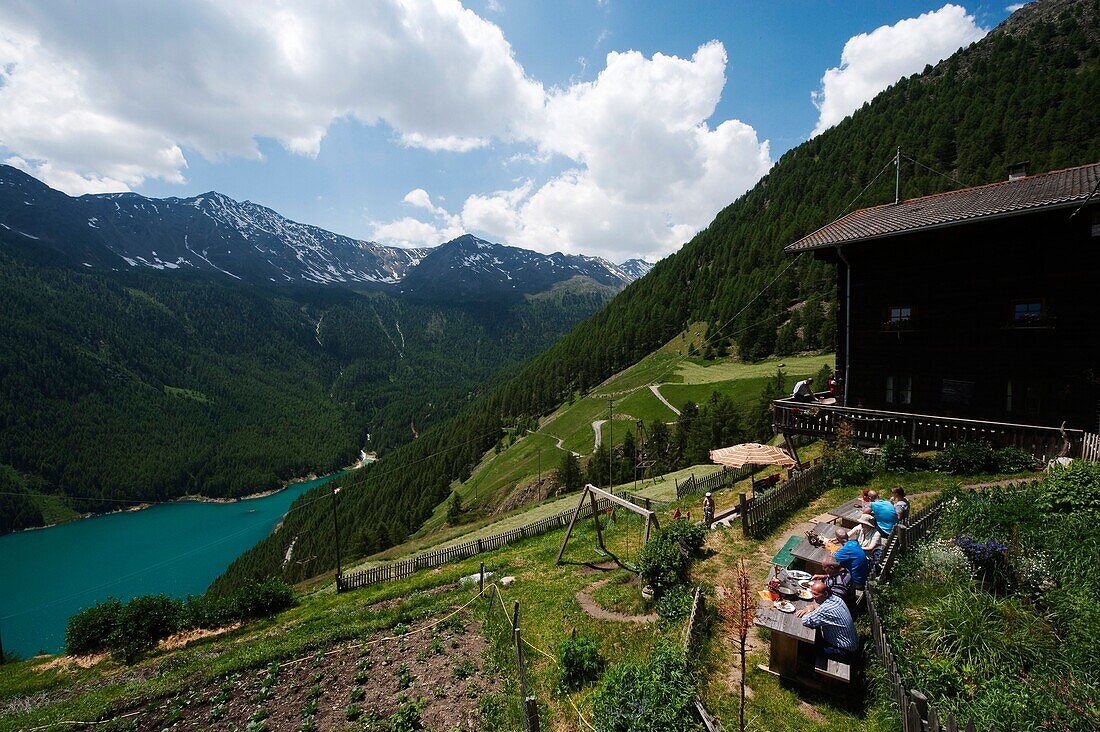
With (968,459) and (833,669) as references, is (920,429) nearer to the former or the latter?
(968,459)

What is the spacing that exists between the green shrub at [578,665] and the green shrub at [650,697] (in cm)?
162

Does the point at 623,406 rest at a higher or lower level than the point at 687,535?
lower

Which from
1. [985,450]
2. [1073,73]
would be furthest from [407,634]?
[1073,73]

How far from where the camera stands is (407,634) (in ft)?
48.6

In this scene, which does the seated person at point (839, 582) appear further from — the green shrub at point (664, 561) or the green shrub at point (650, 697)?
the green shrub at point (664, 561)

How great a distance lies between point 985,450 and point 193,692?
26.5 m

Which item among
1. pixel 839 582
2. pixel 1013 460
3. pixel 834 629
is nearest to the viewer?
pixel 834 629

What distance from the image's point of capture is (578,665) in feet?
33.8

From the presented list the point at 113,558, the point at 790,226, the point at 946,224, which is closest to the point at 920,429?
the point at 946,224

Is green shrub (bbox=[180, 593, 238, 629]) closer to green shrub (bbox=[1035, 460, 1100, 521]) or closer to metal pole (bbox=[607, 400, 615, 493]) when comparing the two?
metal pole (bbox=[607, 400, 615, 493])

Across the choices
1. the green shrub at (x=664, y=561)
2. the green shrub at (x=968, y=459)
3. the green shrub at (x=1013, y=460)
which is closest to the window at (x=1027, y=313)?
the green shrub at (x=1013, y=460)

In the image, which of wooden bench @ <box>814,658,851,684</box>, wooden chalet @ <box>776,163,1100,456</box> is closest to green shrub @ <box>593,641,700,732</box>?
wooden bench @ <box>814,658,851,684</box>

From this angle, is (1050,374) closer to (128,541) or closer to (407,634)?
(407,634)

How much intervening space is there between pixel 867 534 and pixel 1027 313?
1439 centimetres
